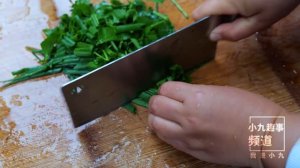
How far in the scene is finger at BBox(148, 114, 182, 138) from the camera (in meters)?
0.97

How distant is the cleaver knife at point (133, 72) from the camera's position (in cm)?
100

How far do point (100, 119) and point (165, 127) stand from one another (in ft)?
0.67

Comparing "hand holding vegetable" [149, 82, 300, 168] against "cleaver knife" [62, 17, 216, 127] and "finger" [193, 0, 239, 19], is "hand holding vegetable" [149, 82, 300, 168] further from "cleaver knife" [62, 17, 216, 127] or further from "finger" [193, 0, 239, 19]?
"finger" [193, 0, 239, 19]

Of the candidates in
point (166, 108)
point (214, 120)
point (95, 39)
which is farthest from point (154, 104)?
point (95, 39)

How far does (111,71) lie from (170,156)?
0.27 meters

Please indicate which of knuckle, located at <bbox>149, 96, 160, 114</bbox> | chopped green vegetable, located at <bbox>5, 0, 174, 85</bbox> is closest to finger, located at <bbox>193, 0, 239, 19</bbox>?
chopped green vegetable, located at <bbox>5, 0, 174, 85</bbox>

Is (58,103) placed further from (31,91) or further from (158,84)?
(158,84)

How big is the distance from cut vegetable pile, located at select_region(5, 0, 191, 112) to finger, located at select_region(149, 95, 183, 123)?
10 cm

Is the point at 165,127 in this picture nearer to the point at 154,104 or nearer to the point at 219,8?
the point at 154,104

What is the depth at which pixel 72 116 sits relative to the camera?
1020mm

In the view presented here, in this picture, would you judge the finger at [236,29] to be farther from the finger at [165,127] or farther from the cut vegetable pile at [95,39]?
the finger at [165,127]

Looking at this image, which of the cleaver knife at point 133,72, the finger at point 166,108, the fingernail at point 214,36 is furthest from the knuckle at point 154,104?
the fingernail at point 214,36

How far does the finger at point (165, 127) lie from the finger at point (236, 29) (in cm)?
31

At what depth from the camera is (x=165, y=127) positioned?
3.22 ft
